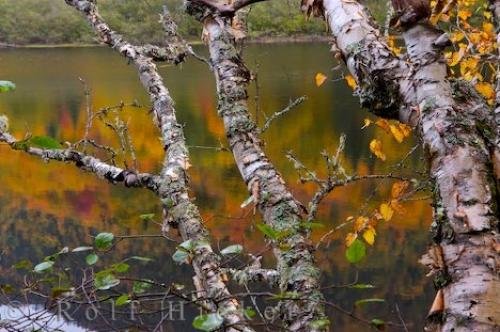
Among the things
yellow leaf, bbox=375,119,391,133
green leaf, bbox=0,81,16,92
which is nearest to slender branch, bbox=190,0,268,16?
green leaf, bbox=0,81,16,92

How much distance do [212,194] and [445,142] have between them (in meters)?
15.0

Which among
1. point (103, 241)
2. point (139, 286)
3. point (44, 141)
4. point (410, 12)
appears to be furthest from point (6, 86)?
point (410, 12)

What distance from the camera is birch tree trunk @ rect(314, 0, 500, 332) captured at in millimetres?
1122

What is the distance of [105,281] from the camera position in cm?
150

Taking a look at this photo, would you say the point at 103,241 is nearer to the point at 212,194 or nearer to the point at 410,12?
the point at 410,12

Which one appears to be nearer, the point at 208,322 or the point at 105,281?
the point at 208,322

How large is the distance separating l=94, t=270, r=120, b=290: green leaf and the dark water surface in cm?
199

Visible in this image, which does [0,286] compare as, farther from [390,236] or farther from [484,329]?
[390,236]

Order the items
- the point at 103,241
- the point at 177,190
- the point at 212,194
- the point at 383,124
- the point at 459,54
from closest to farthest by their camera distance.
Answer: the point at 103,241, the point at 177,190, the point at 459,54, the point at 383,124, the point at 212,194

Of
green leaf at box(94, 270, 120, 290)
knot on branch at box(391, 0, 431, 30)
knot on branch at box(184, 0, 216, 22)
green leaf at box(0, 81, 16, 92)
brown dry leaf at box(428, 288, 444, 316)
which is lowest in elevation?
brown dry leaf at box(428, 288, 444, 316)

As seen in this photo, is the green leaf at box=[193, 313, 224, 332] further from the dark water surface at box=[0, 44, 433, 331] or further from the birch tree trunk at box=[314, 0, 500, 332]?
the dark water surface at box=[0, 44, 433, 331]

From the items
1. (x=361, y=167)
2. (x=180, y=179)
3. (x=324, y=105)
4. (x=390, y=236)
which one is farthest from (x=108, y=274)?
(x=324, y=105)

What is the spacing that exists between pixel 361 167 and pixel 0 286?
15.5 metres

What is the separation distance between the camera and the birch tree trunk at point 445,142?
1.12 meters
